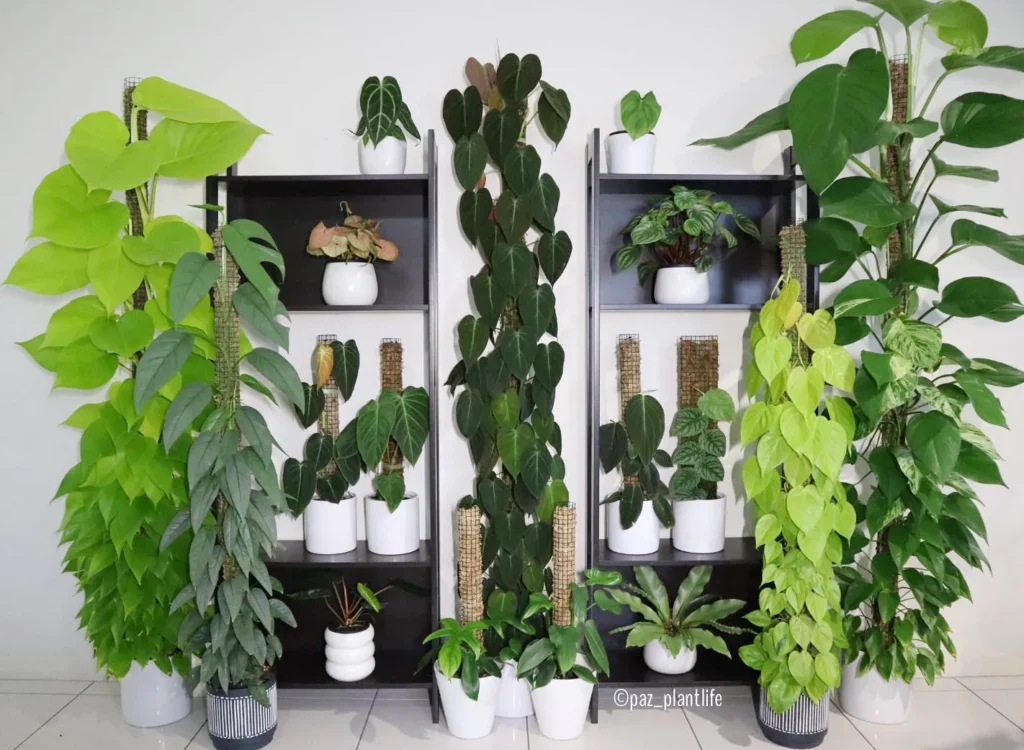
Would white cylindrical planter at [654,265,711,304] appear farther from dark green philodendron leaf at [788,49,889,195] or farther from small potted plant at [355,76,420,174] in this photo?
small potted plant at [355,76,420,174]

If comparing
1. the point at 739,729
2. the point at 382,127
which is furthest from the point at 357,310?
the point at 739,729

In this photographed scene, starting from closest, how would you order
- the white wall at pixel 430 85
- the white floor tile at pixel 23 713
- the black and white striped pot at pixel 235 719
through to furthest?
the black and white striped pot at pixel 235 719
the white floor tile at pixel 23 713
the white wall at pixel 430 85

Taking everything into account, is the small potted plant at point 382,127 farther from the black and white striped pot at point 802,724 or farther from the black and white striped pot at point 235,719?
the black and white striped pot at point 802,724

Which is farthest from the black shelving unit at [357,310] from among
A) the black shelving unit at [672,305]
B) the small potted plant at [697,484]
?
the small potted plant at [697,484]

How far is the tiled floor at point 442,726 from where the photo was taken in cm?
226

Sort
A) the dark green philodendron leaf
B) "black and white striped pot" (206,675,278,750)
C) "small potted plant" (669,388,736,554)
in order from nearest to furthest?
1. the dark green philodendron leaf
2. "black and white striped pot" (206,675,278,750)
3. "small potted plant" (669,388,736,554)

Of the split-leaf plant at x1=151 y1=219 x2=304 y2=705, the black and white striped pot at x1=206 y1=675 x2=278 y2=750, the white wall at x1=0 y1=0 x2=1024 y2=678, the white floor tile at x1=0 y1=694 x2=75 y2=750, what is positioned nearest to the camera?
the split-leaf plant at x1=151 y1=219 x2=304 y2=705

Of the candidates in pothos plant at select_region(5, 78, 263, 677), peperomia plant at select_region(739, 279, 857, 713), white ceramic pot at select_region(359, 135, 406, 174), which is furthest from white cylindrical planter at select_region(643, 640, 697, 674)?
white ceramic pot at select_region(359, 135, 406, 174)

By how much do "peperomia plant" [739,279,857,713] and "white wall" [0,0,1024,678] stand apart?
21.4 inches

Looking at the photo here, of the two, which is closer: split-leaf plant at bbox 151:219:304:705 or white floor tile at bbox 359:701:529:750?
split-leaf plant at bbox 151:219:304:705

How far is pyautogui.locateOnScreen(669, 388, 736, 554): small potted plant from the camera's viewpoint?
2416mm

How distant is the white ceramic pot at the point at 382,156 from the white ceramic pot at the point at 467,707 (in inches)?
58.7

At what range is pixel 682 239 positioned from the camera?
2447 mm

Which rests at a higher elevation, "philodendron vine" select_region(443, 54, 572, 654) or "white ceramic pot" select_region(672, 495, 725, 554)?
"philodendron vine" select_region(443, 54, 572, 654)
